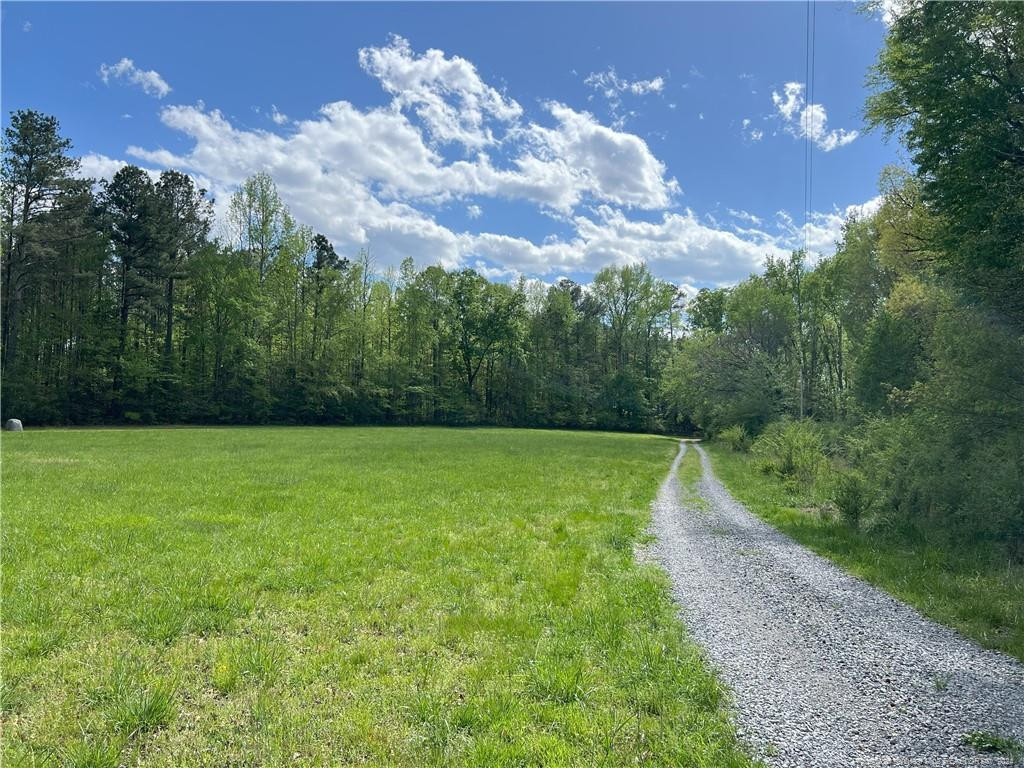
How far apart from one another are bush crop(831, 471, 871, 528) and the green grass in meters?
0.28

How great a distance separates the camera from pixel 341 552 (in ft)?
27.1

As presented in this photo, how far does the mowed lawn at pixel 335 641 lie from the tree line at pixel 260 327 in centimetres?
3729

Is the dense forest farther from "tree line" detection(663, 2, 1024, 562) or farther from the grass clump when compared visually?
the grass clump

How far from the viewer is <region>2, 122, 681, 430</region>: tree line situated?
125 feet

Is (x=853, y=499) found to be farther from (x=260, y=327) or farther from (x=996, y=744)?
(x=260, y=327)

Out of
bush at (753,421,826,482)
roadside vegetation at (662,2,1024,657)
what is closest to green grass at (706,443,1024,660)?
roadside vegetation at (662,2,1024,657)

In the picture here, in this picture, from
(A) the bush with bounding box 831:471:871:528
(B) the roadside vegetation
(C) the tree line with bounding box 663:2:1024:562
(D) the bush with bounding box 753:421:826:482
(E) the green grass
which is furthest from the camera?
(D) the bush with bounding box 753:421:826:482

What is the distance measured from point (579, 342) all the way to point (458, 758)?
78418 mm

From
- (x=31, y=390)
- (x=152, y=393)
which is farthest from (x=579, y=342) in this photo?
(x=31, y=390)

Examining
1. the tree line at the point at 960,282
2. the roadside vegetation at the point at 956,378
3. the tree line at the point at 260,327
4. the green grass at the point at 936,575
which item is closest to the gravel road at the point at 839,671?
the green grass at the point at 936,575

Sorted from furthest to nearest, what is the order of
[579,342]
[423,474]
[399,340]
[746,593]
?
1. [579,342]
2. [399,340]
3. [423,474]
4. [746,593]

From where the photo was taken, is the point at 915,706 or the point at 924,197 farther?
the point at 924,197

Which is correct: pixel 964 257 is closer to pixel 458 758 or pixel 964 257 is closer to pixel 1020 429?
pixel 1020 429

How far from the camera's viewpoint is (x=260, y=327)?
52.2 metres
